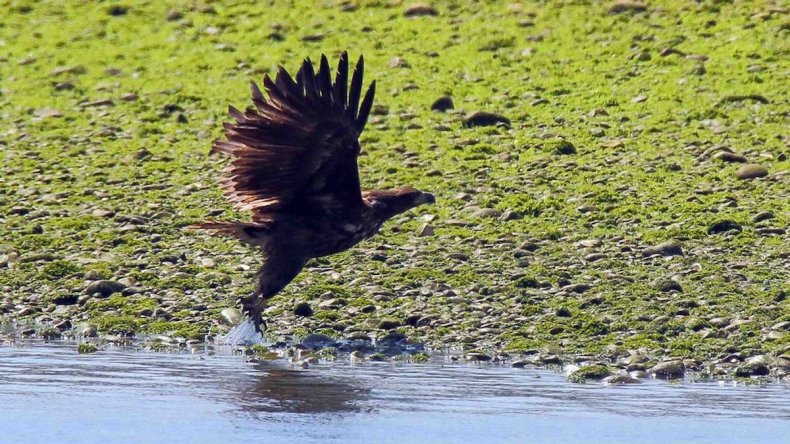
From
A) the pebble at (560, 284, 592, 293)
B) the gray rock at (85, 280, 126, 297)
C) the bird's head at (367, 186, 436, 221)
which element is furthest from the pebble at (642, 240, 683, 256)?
the gray rock at (85, 280, 126, 297)

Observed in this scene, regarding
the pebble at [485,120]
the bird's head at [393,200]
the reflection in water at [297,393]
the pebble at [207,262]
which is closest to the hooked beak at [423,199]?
the bird's head at [393,200]

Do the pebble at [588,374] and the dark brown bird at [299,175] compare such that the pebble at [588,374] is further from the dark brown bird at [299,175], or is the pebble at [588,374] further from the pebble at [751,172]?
the pebble at [751,172]

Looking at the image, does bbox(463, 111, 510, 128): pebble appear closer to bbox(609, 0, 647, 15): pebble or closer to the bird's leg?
bbox(609, 0, 647, 15): pebble

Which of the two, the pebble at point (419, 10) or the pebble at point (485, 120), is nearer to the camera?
the pebble at point (485, 120)

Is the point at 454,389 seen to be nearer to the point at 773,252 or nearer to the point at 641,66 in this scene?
the point at 773,252

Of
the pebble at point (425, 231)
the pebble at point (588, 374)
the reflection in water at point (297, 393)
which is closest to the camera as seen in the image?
the reflection in water at point (297, 393)

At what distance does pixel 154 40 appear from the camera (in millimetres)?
21500

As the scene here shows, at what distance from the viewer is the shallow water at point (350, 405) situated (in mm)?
7473

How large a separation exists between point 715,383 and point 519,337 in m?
1.65

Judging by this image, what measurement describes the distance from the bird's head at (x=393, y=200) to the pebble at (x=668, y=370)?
7.35 ft

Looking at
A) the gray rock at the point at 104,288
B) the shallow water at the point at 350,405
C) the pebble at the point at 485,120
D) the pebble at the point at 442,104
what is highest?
the pebble at the point at 442,104

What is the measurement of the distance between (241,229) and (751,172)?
17.7 ft

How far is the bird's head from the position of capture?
10672 millimetres

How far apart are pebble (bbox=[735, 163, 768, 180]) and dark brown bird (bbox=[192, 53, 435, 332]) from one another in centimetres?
417
